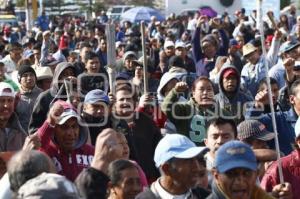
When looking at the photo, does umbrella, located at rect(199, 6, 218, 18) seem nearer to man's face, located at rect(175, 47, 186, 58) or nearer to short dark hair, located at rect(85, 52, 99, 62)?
man's face, located at rect(175, 47, 186, 58)

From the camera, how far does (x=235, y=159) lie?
17.4ft

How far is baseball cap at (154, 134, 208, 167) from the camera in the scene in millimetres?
5809

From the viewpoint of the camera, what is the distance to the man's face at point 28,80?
10.8 meters

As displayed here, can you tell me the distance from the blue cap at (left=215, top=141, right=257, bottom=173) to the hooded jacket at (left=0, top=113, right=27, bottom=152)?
309 cm

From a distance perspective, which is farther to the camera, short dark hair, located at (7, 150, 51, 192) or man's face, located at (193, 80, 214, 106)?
man's face, located at (193, 80, 214, 106)

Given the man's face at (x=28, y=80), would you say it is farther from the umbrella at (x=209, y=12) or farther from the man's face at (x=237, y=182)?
the umbrella at (x=209, y=12)

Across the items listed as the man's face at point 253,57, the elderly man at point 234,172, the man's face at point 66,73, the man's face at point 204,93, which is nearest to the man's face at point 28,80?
the man's face at point 66,73

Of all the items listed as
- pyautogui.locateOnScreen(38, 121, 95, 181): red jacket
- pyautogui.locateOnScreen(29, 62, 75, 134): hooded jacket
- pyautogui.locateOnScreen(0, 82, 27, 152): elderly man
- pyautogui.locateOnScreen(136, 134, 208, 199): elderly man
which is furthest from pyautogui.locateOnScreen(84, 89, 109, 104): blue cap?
pyautogui.locateOnScreen(136, 134, 208, 199): elderly man

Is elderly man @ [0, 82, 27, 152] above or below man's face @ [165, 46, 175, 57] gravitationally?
above

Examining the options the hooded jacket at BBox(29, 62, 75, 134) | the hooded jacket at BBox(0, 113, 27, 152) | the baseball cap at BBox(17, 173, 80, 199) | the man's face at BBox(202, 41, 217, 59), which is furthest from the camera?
the man's face at BBox(202, 41, 217, 59)

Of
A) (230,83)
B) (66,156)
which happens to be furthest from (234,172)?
(230,83)

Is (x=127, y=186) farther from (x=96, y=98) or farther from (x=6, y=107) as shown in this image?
(x=6, y=107)

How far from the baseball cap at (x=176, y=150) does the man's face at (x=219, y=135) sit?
3.30 feet

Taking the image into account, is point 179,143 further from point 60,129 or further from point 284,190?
point 60,129
